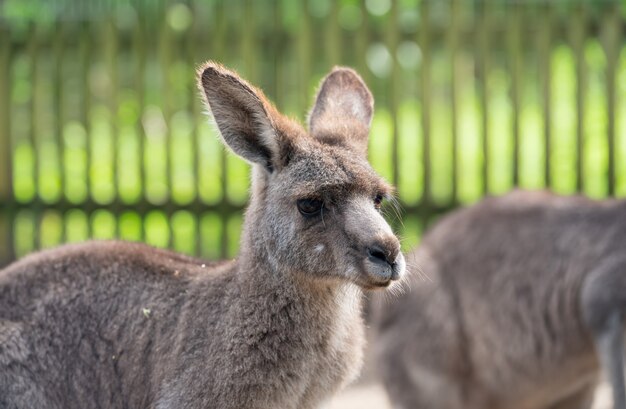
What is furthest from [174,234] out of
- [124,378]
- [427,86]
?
[124,378]

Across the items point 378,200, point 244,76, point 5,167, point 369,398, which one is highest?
point 378,200

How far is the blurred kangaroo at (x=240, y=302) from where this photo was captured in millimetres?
5117

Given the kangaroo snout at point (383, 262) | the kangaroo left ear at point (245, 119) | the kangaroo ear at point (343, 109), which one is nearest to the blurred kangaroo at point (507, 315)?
the kangaroo ear at point (343, 109)

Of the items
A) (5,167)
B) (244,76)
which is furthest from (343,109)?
(5,167)

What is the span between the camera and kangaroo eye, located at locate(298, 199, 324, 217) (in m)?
5.14

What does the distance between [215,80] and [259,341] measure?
3.47 ft

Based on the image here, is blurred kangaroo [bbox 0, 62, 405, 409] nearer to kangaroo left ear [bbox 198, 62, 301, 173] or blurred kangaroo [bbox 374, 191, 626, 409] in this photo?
kangaroo left ear [bbox 198, 62, 301, 173]

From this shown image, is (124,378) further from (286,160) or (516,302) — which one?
(516,302)

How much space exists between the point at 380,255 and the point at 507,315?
3.64 meters

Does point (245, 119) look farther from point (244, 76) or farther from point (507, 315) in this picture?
point (244, 76)

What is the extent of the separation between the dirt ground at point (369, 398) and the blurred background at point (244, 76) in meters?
1.37

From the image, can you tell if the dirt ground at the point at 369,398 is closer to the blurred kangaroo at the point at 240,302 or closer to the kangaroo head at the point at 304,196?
the blurred kangaroo at the point at 240,302

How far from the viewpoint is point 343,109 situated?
5.89 meters

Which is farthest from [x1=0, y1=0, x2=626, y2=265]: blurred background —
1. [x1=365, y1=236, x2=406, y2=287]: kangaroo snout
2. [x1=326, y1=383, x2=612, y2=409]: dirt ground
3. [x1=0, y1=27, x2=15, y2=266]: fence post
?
[x1=365, y1=236, x2=406, y2=287]: kangaroo snout
